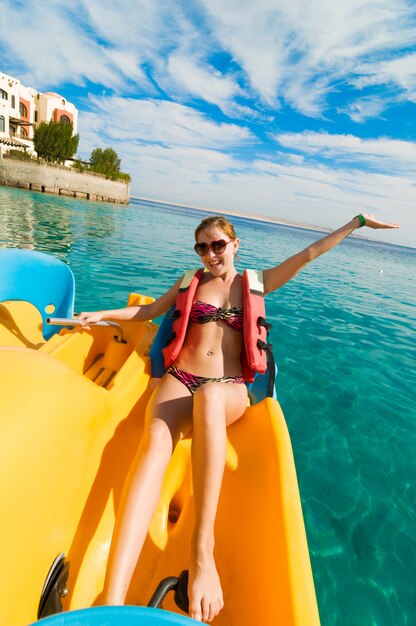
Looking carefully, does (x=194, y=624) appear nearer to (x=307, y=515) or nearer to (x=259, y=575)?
(x=259, y=575)

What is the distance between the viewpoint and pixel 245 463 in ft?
5.69

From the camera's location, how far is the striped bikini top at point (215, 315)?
2.13 m

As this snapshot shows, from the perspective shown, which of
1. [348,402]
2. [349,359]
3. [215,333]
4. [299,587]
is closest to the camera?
[299,587]

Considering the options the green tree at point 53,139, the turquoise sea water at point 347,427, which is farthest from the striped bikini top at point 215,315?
the green tree at point 53,139

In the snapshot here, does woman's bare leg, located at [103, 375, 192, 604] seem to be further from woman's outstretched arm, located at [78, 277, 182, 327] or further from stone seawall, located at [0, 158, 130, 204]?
stone seawall, located at [0, 158, 130, 204]

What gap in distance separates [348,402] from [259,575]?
2823 mm

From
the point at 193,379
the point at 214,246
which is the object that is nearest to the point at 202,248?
the point at 214,246

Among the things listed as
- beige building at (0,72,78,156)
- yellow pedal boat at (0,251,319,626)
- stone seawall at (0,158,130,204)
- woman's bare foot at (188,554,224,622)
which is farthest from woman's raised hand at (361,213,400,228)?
beige building at (0,72,78,156)

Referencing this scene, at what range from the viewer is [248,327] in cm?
208

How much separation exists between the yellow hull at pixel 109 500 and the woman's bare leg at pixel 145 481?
0.21 meters

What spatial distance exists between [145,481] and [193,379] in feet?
2.17

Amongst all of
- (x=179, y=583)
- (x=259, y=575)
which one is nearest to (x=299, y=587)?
(x=259, y=575)

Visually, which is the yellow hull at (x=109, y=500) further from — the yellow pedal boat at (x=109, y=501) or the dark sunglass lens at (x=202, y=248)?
the dark sunglass lens at (x=202, y=248)

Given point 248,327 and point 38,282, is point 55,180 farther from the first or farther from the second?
point 248,327
